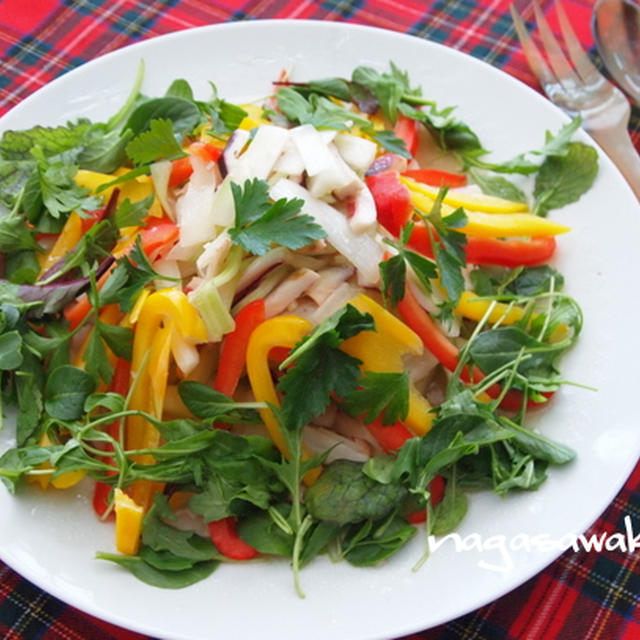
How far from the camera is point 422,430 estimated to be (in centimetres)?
210

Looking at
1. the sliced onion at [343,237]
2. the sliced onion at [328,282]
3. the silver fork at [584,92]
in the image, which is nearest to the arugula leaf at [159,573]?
the sliced onion at [328,282]

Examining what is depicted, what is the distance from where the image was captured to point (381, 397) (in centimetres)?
202

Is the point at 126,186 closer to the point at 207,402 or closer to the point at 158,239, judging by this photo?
the point at 158,239

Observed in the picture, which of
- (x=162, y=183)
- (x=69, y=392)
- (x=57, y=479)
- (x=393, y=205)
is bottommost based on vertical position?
(x=57, y=479)

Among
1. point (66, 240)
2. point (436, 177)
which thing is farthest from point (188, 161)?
point (436, 177)

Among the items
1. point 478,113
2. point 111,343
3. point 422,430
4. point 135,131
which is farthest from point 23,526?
point 478,113

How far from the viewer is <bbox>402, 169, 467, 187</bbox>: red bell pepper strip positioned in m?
2.49

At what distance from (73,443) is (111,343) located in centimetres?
26

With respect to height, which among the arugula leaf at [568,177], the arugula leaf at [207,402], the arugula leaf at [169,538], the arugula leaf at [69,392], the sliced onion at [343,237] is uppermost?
the arugula leaf at [568,177]

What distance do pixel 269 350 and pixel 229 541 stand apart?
1.49 ft

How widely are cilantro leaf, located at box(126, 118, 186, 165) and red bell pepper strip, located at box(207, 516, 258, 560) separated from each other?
0.95m

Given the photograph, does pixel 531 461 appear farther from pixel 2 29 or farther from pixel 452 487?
pixel 2 29

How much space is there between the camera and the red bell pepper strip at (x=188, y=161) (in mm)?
2305

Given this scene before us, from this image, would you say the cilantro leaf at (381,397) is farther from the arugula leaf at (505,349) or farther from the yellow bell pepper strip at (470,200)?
the yellow bell pepper strip at (470,200)
